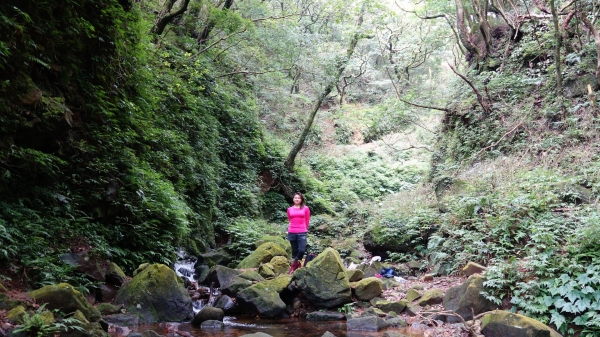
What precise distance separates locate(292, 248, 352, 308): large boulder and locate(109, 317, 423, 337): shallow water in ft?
1.59

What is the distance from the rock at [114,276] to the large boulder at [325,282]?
308 centimetres

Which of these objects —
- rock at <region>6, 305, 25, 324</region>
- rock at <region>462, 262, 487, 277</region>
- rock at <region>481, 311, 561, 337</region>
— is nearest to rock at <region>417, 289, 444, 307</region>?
rock at <region>462, 262, 487, 277</region>

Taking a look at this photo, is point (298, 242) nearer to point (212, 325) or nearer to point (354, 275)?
point (354, 275)

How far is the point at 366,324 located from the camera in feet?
22.2

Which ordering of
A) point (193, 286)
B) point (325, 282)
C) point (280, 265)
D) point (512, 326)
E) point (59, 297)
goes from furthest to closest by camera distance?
point (280, 265), point (193, 286), point (325, 282), point (512, 326), point (59, 297)

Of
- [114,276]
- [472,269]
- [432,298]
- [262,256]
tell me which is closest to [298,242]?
[262,256]

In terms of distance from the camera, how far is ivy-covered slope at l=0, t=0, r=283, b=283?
5793 millimetres

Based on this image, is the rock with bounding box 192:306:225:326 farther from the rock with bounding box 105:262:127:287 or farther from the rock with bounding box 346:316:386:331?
the rock with bounding box 346:316:386:331

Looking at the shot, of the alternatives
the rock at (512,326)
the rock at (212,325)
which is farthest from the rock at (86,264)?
the rock at (512,326)

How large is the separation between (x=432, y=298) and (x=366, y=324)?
157cm

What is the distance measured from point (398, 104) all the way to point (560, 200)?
1056 centimetres

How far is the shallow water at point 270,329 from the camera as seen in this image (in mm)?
6105

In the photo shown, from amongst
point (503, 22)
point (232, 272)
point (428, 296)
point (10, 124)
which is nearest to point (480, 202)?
point (428, 296)

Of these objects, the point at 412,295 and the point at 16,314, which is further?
the point at 412,295
